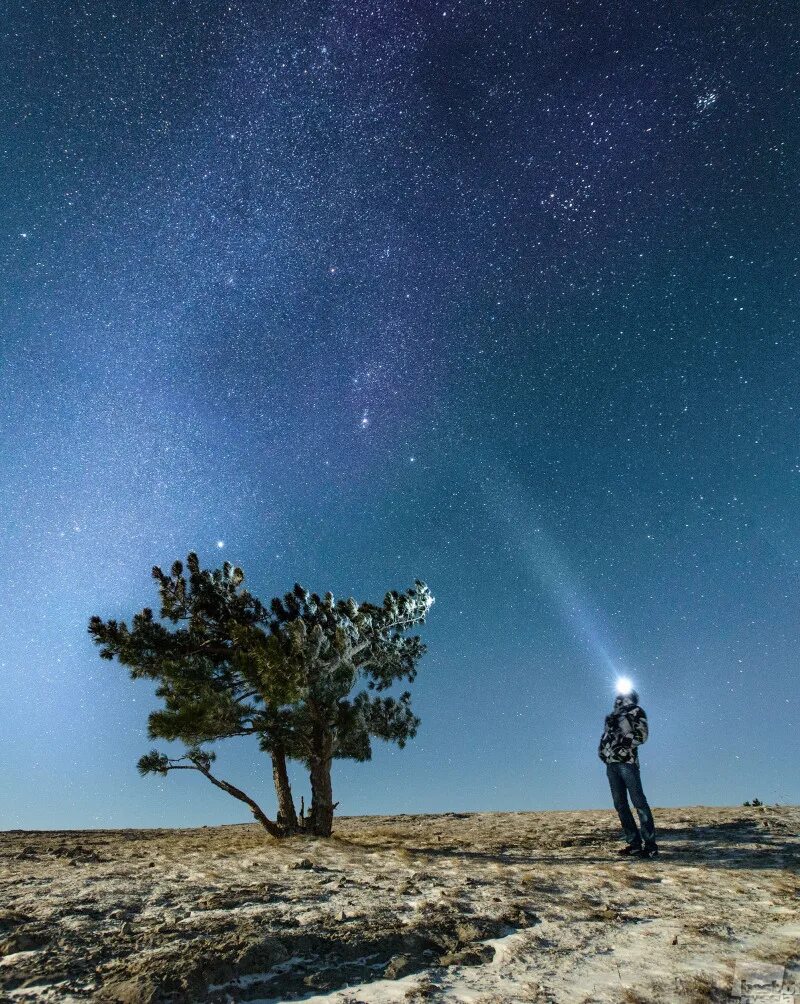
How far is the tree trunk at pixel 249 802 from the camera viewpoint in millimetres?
11875

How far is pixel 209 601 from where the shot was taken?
13.4m

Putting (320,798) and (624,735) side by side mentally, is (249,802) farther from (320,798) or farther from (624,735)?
(624,735)

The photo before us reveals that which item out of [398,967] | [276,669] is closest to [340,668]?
[276,669]

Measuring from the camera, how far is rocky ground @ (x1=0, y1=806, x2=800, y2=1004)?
3295 millimetres

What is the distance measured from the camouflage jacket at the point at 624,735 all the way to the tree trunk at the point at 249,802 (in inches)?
275

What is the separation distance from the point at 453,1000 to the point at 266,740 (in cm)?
1034

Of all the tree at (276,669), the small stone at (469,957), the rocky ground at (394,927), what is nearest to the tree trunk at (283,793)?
the tree at (276,669)

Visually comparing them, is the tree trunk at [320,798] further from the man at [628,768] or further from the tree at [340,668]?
the man at [628,768]

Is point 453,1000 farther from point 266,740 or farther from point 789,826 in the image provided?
point 789,826

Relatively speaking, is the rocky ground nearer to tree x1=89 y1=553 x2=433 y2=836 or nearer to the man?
the man

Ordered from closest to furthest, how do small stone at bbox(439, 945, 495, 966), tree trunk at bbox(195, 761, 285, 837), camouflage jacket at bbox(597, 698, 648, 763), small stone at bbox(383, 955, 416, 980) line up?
small stone at bbox(383, 955, 416, 980) < small stone at bbox(439, 945, 495, 966) < camouflage jacket at bbox(597, 698, 648, 763) < tree trunk at bbox(195, 761, 285, 837)

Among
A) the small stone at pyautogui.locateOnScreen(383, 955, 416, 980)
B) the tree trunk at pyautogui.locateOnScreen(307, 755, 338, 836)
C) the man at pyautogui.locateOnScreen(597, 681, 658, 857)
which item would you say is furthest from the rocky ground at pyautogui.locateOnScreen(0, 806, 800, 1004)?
the tree trunk at pyautogui.locateOnScreen(307, 755, 338, 836)

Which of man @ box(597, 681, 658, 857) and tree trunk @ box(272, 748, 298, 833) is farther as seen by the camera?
tree trunk @ box(272, 748, 298, 833)

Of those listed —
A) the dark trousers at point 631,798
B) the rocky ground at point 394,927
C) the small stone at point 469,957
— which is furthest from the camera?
the dark trousers at point 631,798
